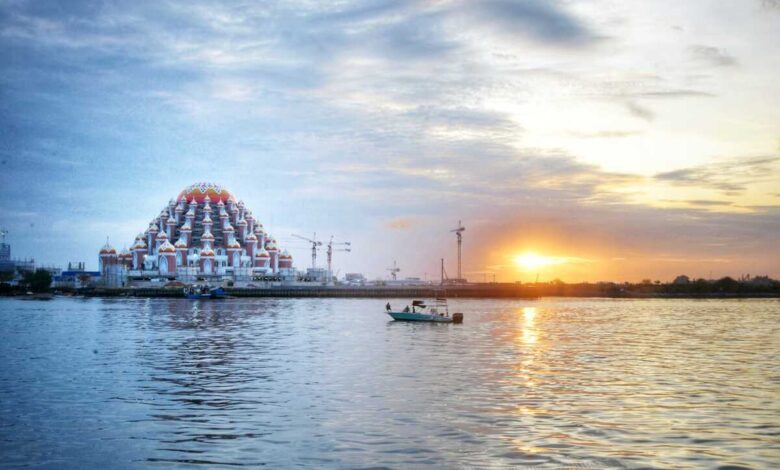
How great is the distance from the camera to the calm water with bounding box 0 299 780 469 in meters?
22.6

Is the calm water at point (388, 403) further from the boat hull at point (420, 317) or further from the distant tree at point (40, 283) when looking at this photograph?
the distant tree at point (40, 283)

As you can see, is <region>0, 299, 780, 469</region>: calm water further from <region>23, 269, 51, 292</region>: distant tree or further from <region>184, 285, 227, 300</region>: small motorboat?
<region>23, 269, 51, 292</region>: distant tree

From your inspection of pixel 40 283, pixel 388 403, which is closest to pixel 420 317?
pixel 388 403

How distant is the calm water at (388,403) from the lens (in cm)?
2256

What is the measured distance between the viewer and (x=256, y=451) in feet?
74.5

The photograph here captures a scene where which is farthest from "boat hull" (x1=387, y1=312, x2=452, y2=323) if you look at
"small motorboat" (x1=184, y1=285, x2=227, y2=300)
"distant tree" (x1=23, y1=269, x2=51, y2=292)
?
"distant tree" (x1=23, y1=269, x2=51, y2=292)

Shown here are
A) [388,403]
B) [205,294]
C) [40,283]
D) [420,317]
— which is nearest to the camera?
[388,403]

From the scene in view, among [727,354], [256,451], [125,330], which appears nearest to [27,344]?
[125,330]

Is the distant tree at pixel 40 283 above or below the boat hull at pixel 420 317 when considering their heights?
above

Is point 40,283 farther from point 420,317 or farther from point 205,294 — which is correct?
point 420,317

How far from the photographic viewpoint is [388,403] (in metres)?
30.8

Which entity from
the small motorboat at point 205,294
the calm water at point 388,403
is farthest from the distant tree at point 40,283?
the calm water at point 388,403

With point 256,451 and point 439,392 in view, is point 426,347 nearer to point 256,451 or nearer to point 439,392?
point 439,392

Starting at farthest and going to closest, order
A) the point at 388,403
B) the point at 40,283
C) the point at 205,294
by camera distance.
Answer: the point at 40,283 → the point at 205,294 → the point at 388,403
